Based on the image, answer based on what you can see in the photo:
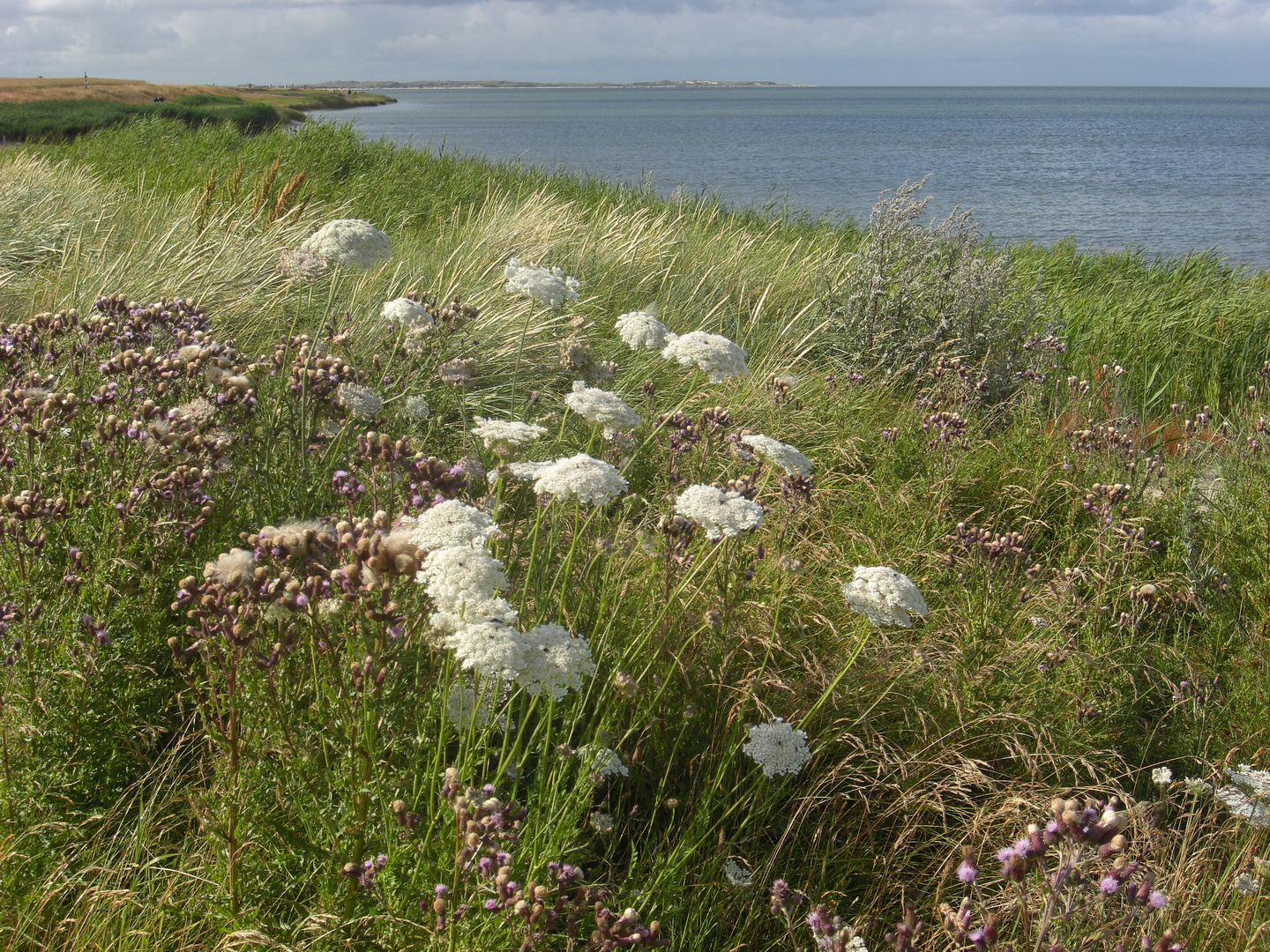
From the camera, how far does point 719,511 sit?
2068 millimetres

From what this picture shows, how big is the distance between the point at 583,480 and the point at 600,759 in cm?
66

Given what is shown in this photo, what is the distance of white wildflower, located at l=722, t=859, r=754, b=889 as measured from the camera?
208cm

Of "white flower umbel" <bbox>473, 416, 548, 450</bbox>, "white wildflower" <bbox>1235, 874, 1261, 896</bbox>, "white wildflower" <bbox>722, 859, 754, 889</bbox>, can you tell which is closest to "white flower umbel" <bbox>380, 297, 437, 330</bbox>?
"white flower umbel" <bbox>473, 416, 548, 450</bbox>

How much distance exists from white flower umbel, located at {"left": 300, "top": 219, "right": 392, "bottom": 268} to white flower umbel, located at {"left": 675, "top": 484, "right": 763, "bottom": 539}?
66.9 inches

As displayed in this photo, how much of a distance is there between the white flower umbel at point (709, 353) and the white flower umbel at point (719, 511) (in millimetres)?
722

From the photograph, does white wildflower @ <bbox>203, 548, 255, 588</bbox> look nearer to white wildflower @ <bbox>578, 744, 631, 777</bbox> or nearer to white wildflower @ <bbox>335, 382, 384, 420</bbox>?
white wildflower @ <bbox>578, 744, 631, 777</bbox>

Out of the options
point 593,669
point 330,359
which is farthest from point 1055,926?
point 330,359

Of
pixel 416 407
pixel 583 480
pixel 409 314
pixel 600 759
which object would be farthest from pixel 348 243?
pixel 600 759

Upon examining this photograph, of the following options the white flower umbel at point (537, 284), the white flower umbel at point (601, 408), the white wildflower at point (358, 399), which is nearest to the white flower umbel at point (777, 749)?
the white flower umbel at point (601, 408)

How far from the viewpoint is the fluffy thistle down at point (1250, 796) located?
2.36 meters

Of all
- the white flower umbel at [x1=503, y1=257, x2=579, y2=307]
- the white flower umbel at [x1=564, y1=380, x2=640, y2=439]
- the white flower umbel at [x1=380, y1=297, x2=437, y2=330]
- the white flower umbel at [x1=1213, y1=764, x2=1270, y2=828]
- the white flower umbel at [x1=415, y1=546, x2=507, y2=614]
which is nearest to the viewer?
the white flower umbel at [x1=415, y1=546, x2=507, y2=614]

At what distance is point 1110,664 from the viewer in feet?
10.3

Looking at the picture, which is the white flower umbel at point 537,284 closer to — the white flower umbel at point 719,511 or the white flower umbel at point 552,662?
the white flower umbel at point 719,511

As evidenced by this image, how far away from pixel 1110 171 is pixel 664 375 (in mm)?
37942
